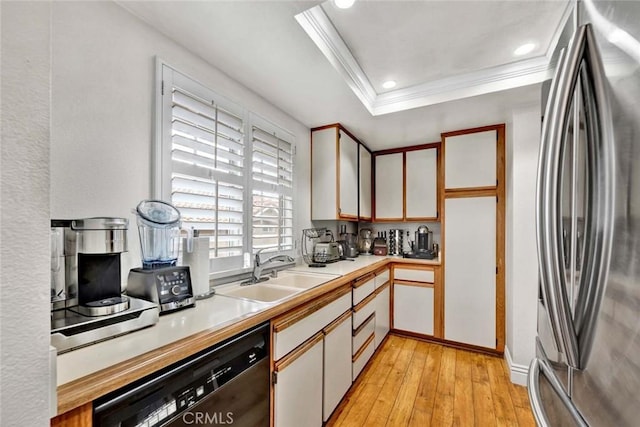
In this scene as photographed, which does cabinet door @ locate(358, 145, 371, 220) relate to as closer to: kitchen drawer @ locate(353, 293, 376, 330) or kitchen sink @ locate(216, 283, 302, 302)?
kitchen drawer @ locate(353, 293, 376, 330)

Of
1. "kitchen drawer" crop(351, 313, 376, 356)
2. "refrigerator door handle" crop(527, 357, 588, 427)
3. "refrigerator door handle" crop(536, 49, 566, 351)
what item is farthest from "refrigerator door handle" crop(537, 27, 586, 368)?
"kitchen drawer" crop(351, 313, 376, 356)

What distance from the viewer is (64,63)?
41.8 inches

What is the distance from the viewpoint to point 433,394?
202cm

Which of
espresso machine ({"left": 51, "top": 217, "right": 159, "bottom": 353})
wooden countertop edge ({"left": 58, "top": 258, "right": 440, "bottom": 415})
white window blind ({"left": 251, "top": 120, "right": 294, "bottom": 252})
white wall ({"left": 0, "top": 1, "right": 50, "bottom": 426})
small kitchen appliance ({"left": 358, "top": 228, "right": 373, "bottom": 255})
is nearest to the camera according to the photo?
white wall ({"left": 0, "top": 1, "right": 50, "bottom": 426})

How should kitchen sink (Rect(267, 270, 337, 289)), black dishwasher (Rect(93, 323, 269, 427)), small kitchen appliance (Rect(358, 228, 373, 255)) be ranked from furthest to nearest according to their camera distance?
small kitchen appliance (Rect(358, 228, 373, 255)), kitchen sink (Rect(267, 270, 337, 289)), black dishwasher (Rect(93, 323, 269, 427))

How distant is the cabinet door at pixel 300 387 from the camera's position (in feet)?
4.10

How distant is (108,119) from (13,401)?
1194mm

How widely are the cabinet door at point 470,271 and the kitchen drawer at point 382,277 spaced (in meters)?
0.58

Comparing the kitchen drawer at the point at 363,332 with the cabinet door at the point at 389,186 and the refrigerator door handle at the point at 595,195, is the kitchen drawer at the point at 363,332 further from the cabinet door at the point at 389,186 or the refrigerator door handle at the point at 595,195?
the refrigerator door handle at the point at 595,195

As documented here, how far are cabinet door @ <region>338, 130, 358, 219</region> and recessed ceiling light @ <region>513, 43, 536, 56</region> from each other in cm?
146

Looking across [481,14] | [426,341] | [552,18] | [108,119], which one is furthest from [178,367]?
[426,341]

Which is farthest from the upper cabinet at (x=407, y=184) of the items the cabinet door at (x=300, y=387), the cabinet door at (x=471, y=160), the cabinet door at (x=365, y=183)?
the cabinet door at (x=300, y=387)

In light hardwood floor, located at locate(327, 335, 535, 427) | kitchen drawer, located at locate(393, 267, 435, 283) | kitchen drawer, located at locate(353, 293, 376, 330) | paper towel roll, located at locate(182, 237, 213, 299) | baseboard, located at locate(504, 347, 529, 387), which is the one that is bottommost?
light hardwood floor, located at locate(327, 335, 535, 427)

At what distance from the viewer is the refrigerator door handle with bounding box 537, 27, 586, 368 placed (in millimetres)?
552
